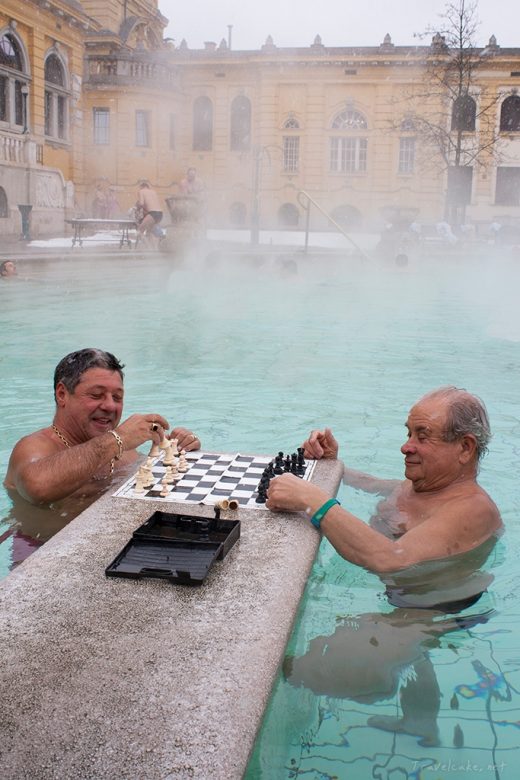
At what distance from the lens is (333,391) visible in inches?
255

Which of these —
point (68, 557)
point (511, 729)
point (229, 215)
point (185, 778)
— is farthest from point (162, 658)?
point (229, 215)

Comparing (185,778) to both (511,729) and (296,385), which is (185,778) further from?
(296,385)

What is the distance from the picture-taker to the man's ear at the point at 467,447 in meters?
2.92

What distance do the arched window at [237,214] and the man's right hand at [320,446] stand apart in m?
36.6

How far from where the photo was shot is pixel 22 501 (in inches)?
128

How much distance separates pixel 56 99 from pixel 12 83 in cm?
347

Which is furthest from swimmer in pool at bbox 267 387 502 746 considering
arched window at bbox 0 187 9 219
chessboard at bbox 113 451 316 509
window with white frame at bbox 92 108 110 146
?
window with white frame at bbox 92 108 110 146

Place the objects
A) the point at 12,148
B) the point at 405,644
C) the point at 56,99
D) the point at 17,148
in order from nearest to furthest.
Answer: the point at 405,644
the point at 12,148
the point at 17,148
the point at 56,99

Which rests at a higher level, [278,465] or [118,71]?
[118,71]

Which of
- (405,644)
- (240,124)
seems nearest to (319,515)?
(405,644)

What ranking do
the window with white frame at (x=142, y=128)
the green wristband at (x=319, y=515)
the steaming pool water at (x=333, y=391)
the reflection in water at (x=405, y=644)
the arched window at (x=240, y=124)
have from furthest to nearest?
the arched window at (x=240, y=124), the window with white frame at (x=142, y=128), the green wristband at (x=319, y=515), the reflection in water at (x=405, y=644), the steaming pool water at (x=333, y=391)

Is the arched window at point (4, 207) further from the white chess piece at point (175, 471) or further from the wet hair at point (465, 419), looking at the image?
the wet hair at point (465, 419)

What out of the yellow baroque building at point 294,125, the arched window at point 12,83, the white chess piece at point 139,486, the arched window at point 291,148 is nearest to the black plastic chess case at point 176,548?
the white chess piece at point 139,486

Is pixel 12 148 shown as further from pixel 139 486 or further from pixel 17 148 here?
pixel 139 486
